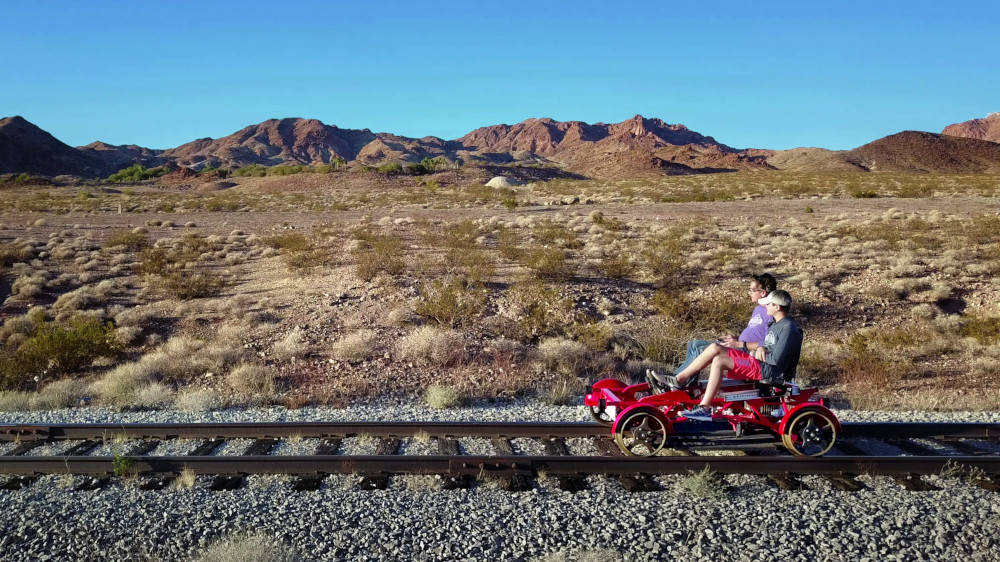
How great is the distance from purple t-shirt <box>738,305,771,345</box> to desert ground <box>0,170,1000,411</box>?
9.88ft

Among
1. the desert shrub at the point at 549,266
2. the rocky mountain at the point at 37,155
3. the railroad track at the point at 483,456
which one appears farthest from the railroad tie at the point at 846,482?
the rocky mountain at the point at 37,155

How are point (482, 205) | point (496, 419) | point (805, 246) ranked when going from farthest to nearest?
point (482, 205) < point (805, 246) < point (496, 419)

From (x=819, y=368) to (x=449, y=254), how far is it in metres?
11.2

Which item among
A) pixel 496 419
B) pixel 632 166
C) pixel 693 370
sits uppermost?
pixel 632 166

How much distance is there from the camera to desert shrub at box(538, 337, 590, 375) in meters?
10.7

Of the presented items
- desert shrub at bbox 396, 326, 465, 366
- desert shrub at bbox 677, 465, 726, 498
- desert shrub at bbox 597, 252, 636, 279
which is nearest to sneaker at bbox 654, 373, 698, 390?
desert shrub at bbox 677, 465, 726, 498

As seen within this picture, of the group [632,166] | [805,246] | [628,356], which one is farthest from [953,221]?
[632,166]

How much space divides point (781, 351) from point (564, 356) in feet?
15.9

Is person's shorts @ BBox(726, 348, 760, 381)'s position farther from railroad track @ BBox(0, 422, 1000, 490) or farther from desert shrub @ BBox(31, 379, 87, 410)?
desert shrub @ BBox(31, 379, 87, 410)

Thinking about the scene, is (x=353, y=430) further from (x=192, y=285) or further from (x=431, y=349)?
(x=192, y=285)

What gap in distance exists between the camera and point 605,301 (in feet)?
48.2

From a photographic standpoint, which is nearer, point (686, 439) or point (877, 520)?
point (877, 520)

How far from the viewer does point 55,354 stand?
36.8ft

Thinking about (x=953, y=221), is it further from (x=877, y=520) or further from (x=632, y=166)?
(x=632, y=166)
